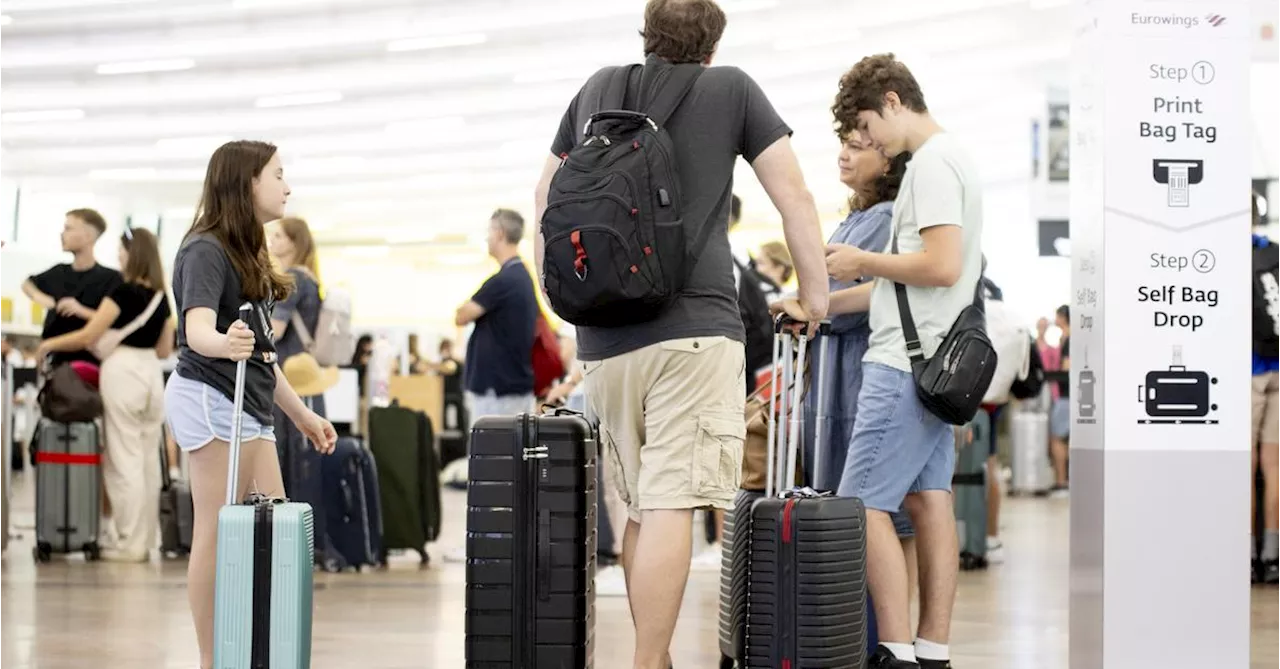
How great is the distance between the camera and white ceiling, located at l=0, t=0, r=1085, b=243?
17031 millimetres

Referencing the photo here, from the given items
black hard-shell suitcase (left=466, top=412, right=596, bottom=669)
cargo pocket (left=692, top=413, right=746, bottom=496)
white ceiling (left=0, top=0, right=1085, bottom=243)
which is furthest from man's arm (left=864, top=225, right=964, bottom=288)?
white ceiling (left=0, top=0, right=1085, bottom=243)

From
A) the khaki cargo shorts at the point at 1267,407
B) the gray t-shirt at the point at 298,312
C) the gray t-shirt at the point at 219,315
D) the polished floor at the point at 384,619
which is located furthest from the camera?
the khaki cargo shorts at the point at 1267,407

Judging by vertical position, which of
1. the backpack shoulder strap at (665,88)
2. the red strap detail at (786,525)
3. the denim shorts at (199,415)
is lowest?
the red strap detail at (786,525)

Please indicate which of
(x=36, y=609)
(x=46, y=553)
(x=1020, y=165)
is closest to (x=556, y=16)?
(x=1020, y=165)

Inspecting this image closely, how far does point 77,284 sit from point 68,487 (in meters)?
0.98

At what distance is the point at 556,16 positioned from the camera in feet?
56.5

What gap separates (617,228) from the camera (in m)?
3.18

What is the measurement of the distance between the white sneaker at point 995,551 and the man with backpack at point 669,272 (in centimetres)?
471

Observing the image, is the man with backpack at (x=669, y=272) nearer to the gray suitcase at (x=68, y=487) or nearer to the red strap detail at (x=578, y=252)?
the red strap detail at (x=578, y=252)

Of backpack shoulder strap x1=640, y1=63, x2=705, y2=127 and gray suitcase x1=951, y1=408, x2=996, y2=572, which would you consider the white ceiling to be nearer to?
gray suitcase x1=951, y1=408, x2=996, y2=572

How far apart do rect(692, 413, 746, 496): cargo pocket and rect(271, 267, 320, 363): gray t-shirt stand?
3.71m

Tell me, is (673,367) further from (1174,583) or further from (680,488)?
(1174,583)

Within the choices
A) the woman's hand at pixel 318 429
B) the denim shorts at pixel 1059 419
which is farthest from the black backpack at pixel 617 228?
the denim shorts at pixel 1059 419

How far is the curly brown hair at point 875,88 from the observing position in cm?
400
